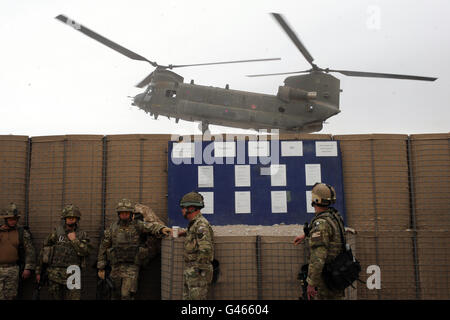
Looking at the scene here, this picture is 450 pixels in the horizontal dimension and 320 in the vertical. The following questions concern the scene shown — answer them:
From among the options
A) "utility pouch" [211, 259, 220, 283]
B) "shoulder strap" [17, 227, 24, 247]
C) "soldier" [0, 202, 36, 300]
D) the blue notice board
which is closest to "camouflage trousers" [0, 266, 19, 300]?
"soldier" [0, 202, 36, 300]

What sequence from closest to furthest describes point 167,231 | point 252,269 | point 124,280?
point 252,269 → point 167,231 → point 124,280

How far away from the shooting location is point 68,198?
6.88 m

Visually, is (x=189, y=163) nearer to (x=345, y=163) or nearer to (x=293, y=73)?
(x=345, y=163)

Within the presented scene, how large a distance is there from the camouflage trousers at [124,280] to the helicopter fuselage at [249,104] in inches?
300

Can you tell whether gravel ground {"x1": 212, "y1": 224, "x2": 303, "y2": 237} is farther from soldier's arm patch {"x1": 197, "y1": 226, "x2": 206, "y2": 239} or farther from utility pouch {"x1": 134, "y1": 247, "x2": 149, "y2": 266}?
utility pouch {"x1": 134, "y1": 247, "x2": 149, "y2": 266}

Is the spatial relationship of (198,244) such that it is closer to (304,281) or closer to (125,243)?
(304,281)

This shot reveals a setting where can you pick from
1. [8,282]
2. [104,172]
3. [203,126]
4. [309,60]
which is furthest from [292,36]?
[8,282]

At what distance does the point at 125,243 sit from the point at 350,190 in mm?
3715

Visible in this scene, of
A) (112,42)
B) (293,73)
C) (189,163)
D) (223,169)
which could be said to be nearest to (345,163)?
(223,169)

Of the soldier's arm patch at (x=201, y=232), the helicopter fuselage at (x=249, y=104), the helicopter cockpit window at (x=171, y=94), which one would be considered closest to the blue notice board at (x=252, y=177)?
the soldier's arm patch at (x=201, y=232)

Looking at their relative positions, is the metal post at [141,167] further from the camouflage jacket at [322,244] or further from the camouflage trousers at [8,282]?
the camouflage jacket at [322,244]

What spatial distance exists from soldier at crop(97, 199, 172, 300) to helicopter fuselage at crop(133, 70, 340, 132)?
24.0ft

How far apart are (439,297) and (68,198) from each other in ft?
20.0

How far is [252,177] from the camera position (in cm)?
688
